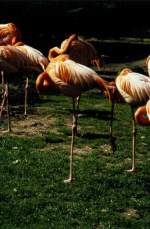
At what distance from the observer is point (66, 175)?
28.8ft

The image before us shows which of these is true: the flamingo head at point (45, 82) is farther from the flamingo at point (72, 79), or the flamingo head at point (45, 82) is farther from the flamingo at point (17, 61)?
the flamingo at point (17, 61)

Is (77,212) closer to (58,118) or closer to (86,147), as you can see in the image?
(86,147)

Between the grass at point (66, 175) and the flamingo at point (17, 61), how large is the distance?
1.08m

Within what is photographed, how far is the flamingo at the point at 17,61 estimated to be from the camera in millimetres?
10547

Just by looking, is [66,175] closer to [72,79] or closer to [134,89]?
[72,79]

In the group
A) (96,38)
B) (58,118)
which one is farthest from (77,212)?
(96,38)

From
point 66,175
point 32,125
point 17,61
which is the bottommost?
point 32,125

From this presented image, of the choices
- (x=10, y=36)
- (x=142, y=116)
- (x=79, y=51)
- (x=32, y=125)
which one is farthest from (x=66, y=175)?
(x=10, y=36)

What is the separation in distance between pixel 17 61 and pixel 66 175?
294 centimetres

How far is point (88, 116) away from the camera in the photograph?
41.5ft

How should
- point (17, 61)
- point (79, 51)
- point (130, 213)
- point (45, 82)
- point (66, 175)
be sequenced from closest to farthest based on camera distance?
point (130, 213)
point (66, 175)
point (45, 82)
point (17, 61)
point (79, 51)

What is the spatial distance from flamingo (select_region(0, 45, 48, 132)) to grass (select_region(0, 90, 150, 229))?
1.08 metres

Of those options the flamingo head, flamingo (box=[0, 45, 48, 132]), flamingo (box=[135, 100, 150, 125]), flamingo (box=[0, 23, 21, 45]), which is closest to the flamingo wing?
flamingo (box=[135, 100, 150, 125])

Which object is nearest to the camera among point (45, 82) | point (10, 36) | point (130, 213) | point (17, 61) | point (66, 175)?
point (130, 213)
